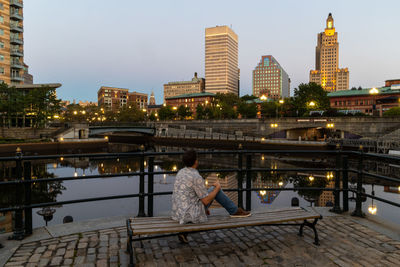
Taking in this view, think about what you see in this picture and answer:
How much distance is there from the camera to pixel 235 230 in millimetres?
4891

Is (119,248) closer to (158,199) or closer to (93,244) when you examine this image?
(93,244)

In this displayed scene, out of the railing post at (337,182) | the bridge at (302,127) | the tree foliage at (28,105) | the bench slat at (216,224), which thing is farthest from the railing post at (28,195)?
the tree foliage at (28,105)

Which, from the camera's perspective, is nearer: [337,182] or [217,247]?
[217,247]

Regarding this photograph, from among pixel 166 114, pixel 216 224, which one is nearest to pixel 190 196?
pixel 216 224

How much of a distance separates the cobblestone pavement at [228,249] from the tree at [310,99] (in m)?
72.9

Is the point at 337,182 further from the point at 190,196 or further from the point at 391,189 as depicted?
the point at 391,189

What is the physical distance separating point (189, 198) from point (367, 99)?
104m

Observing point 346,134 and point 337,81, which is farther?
point 337,81

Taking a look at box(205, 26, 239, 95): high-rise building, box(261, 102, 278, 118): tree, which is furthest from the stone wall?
box(205, 26, 239, 95): high-rise building

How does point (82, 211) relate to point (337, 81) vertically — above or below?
below

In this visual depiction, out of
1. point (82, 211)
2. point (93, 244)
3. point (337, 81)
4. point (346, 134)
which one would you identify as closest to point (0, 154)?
point (82, 211)

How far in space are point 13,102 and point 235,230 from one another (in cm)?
5788

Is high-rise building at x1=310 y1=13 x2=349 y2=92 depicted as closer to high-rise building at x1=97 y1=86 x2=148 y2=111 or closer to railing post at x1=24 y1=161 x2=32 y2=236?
high-rise building at x1=97 y1=86 x2=148 y2=111

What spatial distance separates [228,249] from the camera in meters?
4.10
